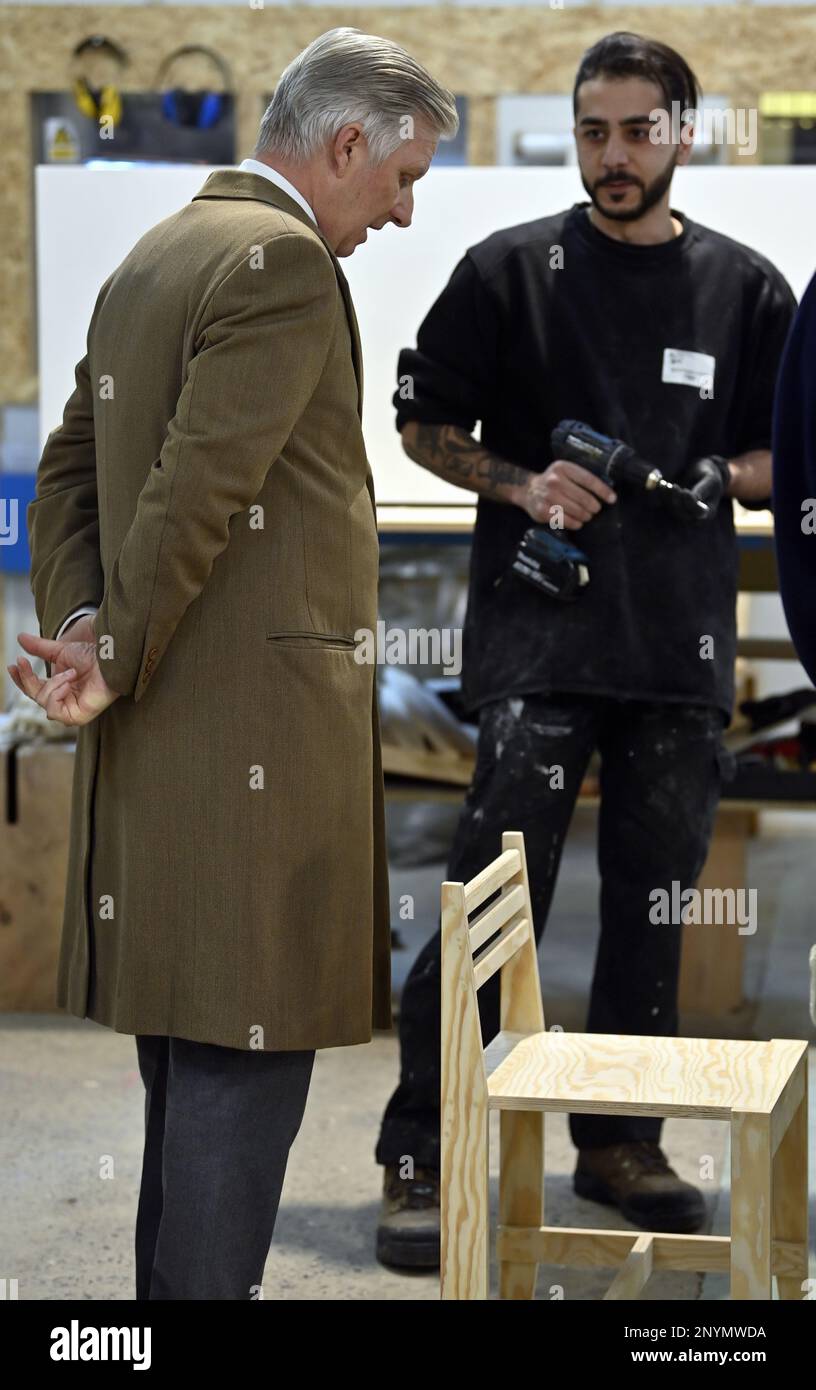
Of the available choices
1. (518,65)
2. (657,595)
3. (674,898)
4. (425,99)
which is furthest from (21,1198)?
(518,65)

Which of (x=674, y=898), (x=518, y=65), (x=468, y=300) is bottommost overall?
(x=674, y=898)

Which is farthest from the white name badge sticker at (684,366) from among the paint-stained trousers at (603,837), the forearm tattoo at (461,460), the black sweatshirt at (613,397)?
the paint-stained trousers at (603,837)

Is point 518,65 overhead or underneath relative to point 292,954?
overhead

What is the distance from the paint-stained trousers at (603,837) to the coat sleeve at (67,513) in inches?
38.3

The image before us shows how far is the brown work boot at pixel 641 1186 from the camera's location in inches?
104

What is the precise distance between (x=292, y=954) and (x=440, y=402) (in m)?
1.31

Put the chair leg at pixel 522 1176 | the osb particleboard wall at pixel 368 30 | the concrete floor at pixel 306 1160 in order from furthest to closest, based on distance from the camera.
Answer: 1. the osb particleboard wall at pixel 368 30
2. the concrete floor at pixel 306 1160
3. the chair leg at pixel 522 1176

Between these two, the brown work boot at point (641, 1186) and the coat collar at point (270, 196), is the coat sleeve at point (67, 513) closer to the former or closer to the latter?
the coat collar at point (270, 196)

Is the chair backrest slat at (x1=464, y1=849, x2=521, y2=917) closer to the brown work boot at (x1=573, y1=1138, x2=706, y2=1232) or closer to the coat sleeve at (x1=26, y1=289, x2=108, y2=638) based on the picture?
the coat sleeve at (x1=26, y1=289, x2=108, y2=638)

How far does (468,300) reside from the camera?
2.70 meters

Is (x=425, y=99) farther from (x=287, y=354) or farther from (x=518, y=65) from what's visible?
(x=518, y=65)

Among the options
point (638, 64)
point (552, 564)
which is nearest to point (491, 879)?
point (552, 564)
